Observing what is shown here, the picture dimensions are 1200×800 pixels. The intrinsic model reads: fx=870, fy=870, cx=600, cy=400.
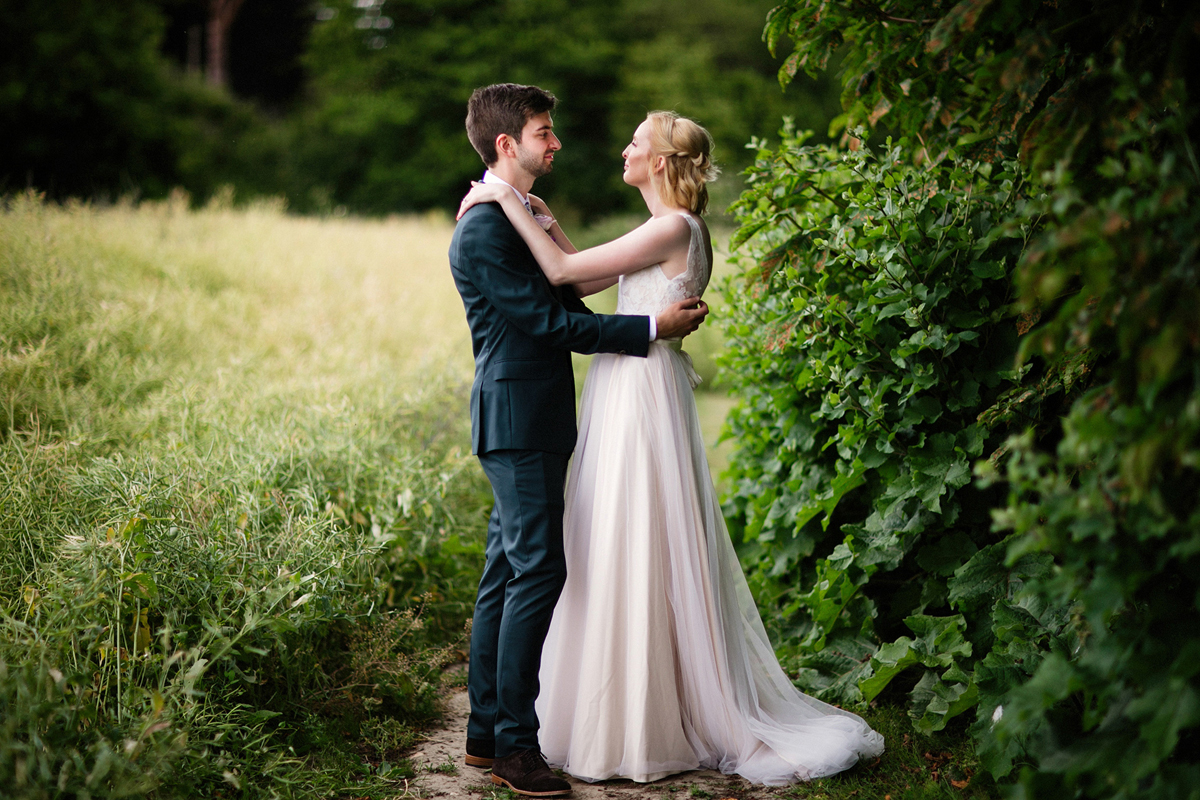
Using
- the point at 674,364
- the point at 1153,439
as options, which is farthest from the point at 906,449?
the point at 1153,439

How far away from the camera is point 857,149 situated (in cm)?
353

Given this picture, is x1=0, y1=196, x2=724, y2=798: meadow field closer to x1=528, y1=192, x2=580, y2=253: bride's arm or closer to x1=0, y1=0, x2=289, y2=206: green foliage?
x1=528, y1=192, x2=580, y2=253: bride's arm

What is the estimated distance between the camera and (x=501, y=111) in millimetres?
3281

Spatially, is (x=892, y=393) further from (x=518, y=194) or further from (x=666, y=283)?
(x=518, y=194)

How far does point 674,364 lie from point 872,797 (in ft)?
5.52

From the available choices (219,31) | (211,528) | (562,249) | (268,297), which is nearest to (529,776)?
(211,528)

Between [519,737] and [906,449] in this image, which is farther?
[906,449]

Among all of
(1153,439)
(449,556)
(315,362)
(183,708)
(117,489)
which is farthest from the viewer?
(315,362)

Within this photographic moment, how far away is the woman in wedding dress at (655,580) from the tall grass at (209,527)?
876 mm

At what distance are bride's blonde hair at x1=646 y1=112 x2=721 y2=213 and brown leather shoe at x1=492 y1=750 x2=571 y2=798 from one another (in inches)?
84.3

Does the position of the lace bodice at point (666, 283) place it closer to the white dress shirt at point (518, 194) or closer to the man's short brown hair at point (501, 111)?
the white dress shirt at point (518, 194)

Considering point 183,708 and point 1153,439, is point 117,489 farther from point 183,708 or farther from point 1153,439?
point 1153,439

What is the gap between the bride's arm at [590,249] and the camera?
10.5ft

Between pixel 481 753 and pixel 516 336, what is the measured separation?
5.20ft
